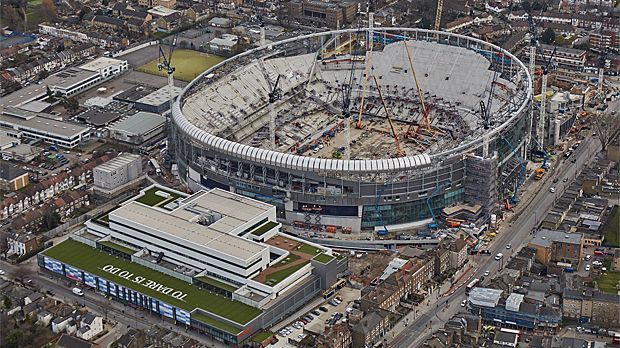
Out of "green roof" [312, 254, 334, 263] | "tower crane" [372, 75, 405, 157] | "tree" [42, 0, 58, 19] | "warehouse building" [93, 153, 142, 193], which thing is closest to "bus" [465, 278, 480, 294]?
"green roof" [312, 254, 334, 263]

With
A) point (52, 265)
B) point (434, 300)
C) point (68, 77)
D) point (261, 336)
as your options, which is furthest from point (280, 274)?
point (68, 77)

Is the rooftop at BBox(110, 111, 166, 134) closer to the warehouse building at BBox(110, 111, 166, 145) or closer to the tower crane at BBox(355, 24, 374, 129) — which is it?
the warehouse building at BBox(110, 111, 166, 145)

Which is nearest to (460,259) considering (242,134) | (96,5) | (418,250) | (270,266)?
(418,250)

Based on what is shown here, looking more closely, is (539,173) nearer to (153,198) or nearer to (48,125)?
(153,198)

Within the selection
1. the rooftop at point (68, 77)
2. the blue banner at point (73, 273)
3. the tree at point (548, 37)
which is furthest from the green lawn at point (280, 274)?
the tree at point (548, 37)

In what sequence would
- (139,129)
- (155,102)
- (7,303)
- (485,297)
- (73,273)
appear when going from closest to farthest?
(485,297) → (7,303) → (73,273) → (139,129) → (155,102)

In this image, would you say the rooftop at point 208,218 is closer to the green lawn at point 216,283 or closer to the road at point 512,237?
the green lawn at point 216,283
